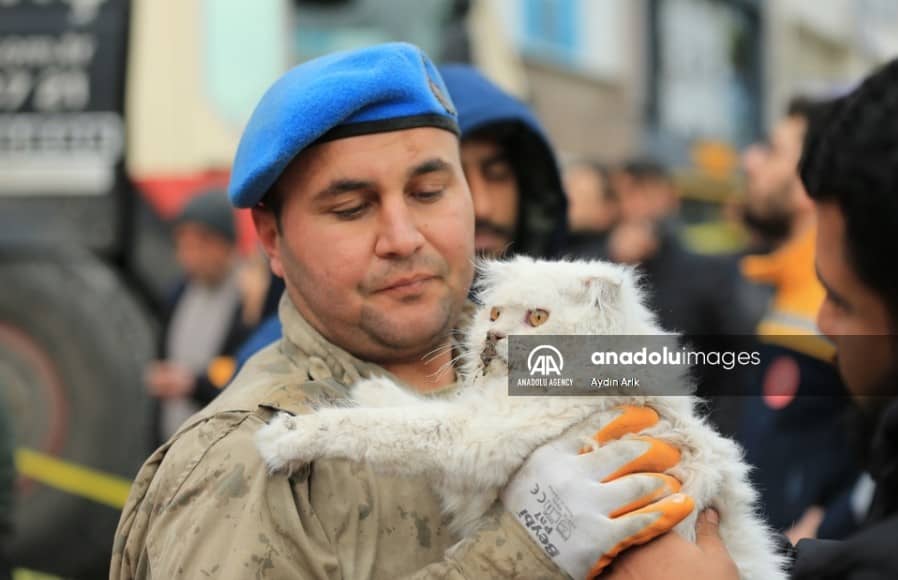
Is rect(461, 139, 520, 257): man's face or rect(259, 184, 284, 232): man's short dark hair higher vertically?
rect(259, 184, 284, 232): man's short dark hair

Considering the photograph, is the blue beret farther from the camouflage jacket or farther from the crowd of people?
the camouflage jacket

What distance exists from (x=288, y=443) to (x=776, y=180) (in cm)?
382

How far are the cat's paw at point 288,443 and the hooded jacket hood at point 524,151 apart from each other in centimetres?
168

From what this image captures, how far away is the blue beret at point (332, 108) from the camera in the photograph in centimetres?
227

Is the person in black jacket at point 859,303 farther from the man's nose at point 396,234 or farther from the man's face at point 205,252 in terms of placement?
the man's face at point 205,252

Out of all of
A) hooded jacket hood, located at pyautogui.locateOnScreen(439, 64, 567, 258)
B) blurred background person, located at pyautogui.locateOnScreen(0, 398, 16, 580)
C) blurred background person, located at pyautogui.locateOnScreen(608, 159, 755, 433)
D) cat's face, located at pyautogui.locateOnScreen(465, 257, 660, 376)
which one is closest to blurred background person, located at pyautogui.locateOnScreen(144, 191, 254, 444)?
blurred background person, located at pyautogui.locateOnScreen(608, 159, 755, 433)

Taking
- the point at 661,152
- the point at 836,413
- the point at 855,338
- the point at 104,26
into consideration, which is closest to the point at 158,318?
the point at 104,26

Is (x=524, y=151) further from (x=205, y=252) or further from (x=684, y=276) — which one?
(x=205, y=252)

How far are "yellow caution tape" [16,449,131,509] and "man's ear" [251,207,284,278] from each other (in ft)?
14.0

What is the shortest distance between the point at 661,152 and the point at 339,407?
17421 mm

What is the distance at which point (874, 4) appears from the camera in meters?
23.7

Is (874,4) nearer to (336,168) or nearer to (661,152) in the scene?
(661,152)

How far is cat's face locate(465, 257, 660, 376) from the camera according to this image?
6.97ft

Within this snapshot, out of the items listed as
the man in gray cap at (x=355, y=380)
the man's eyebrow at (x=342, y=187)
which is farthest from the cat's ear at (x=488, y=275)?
the man's eyebrow at (x=342, y=187)
